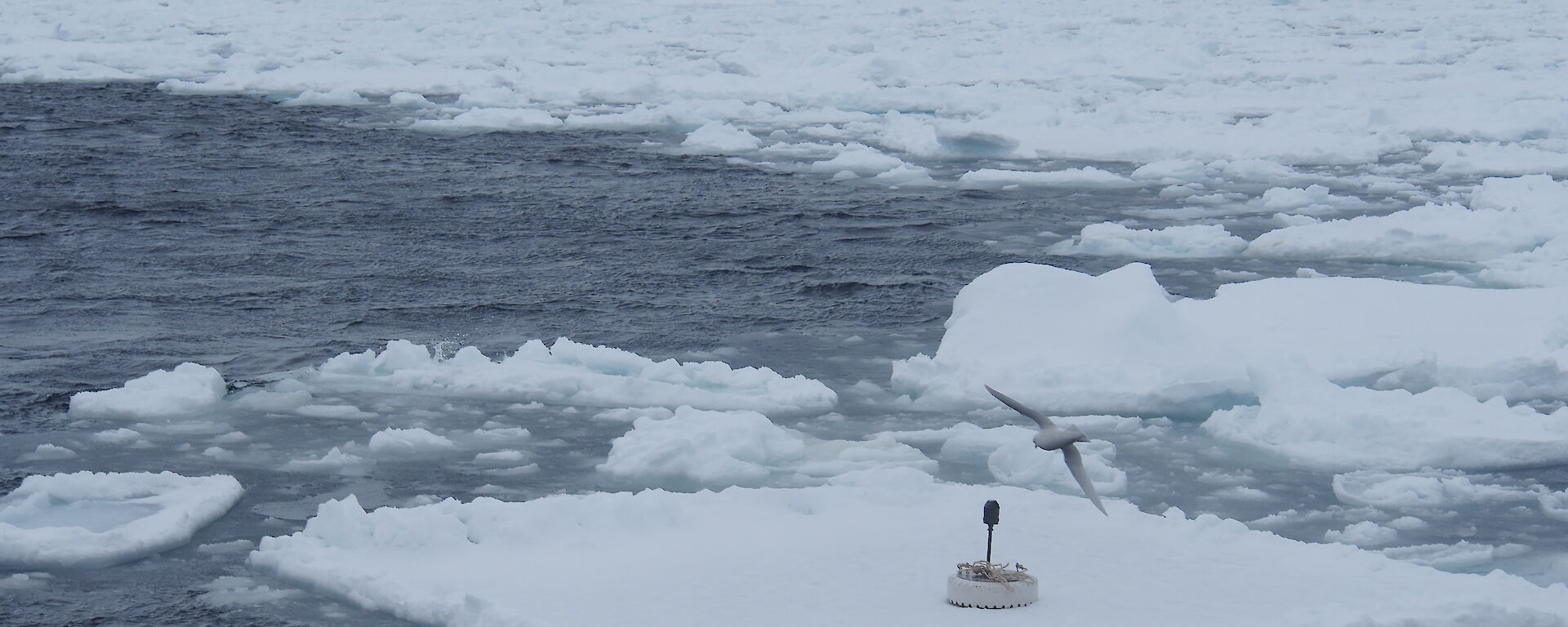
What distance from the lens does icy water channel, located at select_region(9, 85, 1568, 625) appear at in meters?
8.84

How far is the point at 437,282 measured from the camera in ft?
46.0

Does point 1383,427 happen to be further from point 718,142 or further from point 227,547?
point 718,142

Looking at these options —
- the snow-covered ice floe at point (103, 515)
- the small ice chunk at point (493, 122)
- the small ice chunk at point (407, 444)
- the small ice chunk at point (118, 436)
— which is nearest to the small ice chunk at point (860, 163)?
the small ice chunk at point (493, 122)

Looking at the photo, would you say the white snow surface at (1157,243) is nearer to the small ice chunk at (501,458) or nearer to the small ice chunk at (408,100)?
the small ice chunk at (501,458)

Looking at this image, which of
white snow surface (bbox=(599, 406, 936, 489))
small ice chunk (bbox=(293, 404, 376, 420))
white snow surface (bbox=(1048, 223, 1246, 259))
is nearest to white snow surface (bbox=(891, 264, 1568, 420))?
white snow surface (bbox=(599, 406, 936, 489))

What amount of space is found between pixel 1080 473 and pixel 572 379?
3730 mm

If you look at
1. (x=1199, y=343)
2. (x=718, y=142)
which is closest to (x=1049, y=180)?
(x=718, y=142)

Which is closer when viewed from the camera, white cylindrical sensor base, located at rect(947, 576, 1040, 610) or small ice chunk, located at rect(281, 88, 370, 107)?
white cylindrical sensor base, located at rect(947, 576, 1040, 610)

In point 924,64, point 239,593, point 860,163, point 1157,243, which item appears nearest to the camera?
point 239,593

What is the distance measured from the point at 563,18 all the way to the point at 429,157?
1400cm

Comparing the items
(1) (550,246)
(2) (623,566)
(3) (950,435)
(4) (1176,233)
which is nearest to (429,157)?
(1) (550,246)

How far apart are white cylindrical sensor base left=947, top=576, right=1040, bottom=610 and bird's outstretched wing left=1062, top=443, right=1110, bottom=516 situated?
43.0 inches

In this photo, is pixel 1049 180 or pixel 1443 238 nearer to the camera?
pixel 1443 238

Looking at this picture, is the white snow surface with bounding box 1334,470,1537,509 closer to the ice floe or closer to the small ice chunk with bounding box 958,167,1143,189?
the ice floe
